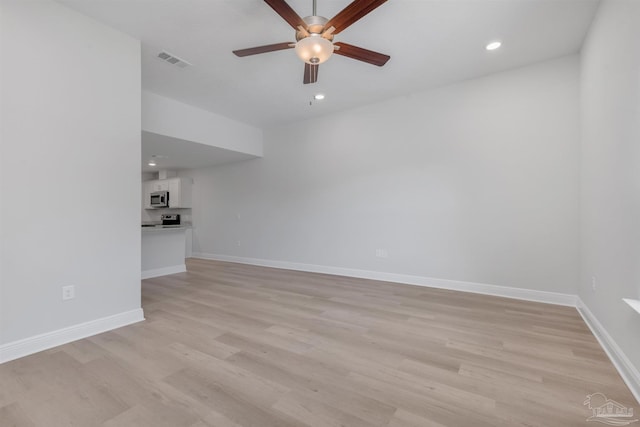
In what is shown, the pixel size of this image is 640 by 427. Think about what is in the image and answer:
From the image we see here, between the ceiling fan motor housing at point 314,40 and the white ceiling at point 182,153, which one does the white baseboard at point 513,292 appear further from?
the ceiling fan motor housing at point 314,40

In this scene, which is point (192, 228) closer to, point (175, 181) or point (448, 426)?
point (175, 181)

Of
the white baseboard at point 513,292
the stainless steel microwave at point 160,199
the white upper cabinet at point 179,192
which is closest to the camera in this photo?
the white baseboard at point 513,292

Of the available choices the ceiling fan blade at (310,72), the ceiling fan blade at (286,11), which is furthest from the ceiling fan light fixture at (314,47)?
the ceiling fan blade at (310,72)

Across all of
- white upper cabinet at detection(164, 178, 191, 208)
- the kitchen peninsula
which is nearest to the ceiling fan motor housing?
the kitchen peninsula

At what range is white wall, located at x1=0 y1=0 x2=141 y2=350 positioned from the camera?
216cm

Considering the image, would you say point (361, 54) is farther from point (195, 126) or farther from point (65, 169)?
point (195, 126)

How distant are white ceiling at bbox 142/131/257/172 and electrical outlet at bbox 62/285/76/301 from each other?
2584 millimetres

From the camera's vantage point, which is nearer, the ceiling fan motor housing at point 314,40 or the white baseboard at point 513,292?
the white baseboard at point 513,292

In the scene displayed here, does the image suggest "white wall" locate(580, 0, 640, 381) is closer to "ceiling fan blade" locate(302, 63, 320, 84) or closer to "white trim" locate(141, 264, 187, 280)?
"ceiling fan blade" locate(302, 63, 320, 84)

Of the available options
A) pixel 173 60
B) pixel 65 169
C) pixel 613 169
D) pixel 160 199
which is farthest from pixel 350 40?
pixel 160 199

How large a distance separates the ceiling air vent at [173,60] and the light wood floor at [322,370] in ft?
9.47

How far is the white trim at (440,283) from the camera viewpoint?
3.37 meters

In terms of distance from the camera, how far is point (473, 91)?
386cm

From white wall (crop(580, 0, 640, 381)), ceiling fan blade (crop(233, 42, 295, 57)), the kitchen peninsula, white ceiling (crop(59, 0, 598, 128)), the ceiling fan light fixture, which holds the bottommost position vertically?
the kitchen peninsula
